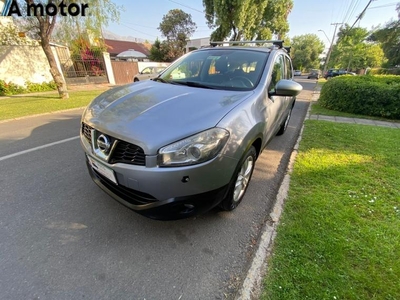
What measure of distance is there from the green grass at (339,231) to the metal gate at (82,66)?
15462 millimetres

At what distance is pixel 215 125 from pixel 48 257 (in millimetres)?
1818

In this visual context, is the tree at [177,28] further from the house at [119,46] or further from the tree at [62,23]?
the tree at [62,23]

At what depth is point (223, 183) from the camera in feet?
6.01

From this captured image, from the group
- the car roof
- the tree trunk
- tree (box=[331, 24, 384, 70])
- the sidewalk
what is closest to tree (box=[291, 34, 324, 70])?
tree (box=[331, 24, 384, 70])

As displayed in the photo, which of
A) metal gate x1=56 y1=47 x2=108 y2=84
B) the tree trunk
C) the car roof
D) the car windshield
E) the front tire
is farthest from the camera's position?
metal gate x1=56 y1=47 x2=108 y2=84

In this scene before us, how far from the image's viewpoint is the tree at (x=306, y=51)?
6322 cm

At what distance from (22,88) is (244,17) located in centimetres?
1497

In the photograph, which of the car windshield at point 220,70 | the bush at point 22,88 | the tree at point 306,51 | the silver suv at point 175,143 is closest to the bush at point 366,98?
the car windshield at point 220,70

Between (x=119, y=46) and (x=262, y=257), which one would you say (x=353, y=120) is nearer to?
(x=262, y=257)

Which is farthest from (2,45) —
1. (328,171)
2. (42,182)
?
(328,171)

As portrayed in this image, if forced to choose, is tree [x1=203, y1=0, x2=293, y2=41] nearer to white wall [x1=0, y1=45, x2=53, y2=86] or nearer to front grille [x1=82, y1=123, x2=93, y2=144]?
white wall [x1=0, y1=45, x2=53, y2=86]

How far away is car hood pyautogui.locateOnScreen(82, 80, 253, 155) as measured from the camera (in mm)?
1620

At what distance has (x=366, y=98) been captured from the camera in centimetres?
698

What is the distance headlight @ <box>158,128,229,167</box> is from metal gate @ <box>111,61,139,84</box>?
1743cm
